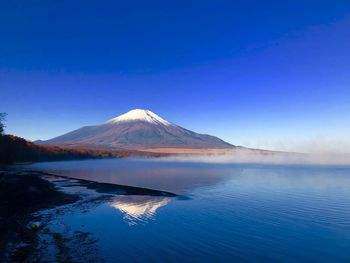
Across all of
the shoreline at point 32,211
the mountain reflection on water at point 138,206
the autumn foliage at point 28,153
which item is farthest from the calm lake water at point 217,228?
the autumn foliage at point 28,153

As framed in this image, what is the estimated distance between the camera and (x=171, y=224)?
23.2 m

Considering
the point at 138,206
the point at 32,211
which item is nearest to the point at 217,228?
the point at 138,206

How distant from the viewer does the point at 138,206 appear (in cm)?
3078

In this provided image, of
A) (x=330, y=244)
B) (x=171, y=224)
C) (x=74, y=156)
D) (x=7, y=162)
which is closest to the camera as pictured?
(x=330, y=244)

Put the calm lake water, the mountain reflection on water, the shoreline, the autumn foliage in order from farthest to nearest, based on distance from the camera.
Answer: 1. the autumn foliage
2. the mountain reflection on water
3. the calm lake water
4. the shoreline

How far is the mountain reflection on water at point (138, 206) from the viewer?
83.9 feet

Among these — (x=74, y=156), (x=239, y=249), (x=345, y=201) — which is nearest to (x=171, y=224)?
(x=239, y=249)

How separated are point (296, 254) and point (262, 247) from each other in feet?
6.38

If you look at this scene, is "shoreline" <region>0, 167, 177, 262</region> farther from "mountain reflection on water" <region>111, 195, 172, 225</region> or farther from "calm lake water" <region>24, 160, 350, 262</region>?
"mountain reflection on water" <region>111, 195, 172, 225</region>

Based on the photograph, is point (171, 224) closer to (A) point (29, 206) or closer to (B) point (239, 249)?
(B) point (239, 249)

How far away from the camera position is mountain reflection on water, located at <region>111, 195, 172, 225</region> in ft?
83.9

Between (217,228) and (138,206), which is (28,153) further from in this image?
(217,228)

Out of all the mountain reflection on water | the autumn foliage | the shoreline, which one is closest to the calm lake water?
the mountain reflection on water

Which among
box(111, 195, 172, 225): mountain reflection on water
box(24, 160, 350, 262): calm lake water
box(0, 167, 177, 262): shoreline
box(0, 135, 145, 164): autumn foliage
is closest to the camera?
box(0, 167, 177, 262): shoreline
